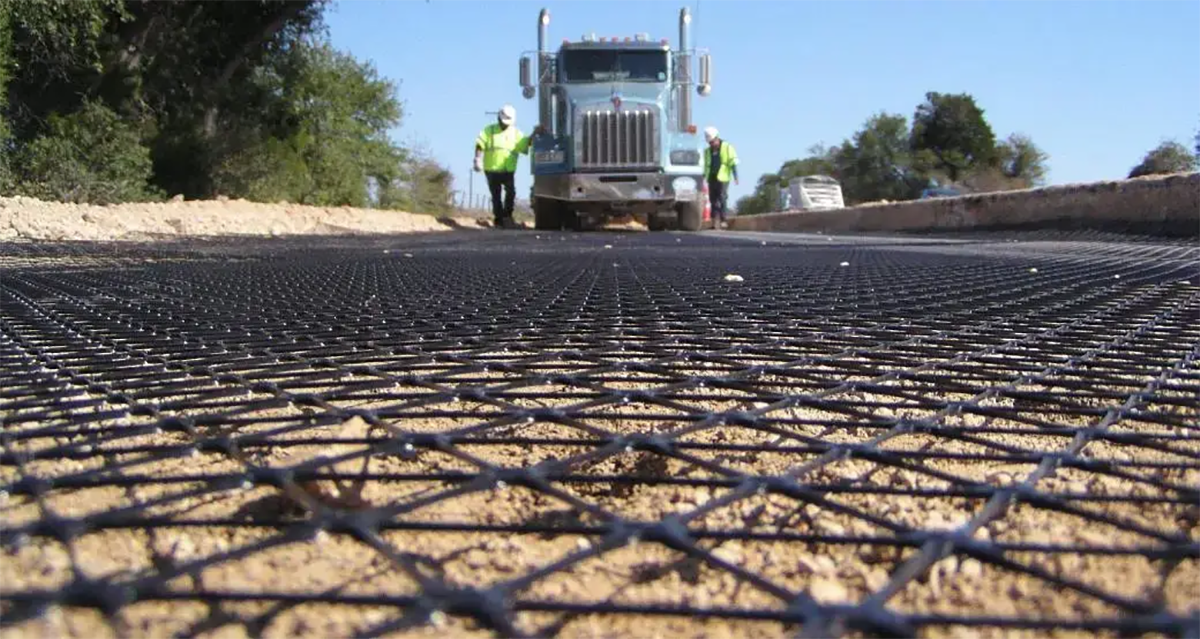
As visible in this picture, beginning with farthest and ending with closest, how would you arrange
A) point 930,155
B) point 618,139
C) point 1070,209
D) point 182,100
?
point 930,155
point 182,100
point 618,139
point 1070,209

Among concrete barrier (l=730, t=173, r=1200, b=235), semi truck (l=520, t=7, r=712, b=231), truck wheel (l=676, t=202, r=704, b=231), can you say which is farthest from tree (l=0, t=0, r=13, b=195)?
concrete barrier (l=730, t=173, r=1200, b=235)

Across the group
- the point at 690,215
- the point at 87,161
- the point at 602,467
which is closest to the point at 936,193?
the point at 690,215

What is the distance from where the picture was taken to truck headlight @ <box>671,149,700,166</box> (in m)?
13.5

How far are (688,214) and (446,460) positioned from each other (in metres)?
13.0

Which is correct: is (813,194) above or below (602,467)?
above

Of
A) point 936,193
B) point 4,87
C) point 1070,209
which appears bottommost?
point 1070,209

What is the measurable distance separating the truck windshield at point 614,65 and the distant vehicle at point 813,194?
51.4 ft

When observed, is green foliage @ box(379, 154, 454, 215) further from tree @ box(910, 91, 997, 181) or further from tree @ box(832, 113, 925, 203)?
tree @ box(910, 91, 997, 181)

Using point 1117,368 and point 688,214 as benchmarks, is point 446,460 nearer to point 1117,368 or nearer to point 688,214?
point 1117,368

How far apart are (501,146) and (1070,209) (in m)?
8.26

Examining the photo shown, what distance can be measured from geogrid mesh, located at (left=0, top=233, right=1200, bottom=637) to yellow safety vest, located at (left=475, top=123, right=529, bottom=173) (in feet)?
38.6

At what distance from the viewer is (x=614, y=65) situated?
1277 cm

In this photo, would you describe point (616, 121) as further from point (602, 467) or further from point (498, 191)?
point (602, 467)

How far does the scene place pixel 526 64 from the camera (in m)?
12.6
